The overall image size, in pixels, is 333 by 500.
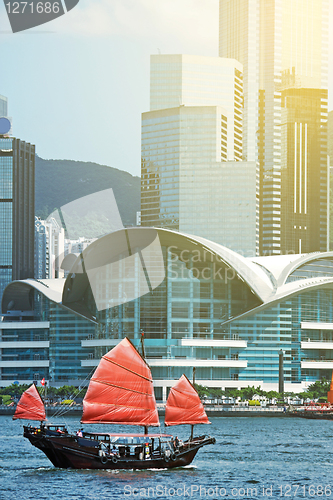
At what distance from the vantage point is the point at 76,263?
153m

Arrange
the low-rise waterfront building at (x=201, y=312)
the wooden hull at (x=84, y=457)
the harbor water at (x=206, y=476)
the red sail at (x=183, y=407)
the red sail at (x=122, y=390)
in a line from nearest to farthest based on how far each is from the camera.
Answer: the harbor water at (x=206, y=476)
the wooden hull at (x=84, y=457)
the red sail at (x=122, y=390)
the red sail at (x=183, y=407)
the low-rise waterfront building at (x=201, y=312)

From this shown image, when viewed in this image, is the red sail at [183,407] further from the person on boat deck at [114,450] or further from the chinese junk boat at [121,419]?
the person on boat deck at [114,450]

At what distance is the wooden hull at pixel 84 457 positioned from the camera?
207 ft

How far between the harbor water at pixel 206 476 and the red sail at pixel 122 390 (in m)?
4.57

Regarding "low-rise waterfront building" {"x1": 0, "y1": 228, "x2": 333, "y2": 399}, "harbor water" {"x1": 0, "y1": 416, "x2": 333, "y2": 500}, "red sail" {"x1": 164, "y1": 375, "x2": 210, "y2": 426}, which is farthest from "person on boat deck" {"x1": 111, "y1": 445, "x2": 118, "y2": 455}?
"low-rise waterfront building" {"x1": 0, "y1": 228, "x2": 333, "y2": 399}

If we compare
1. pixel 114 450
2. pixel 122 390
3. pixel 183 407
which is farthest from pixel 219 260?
pixel 114 450

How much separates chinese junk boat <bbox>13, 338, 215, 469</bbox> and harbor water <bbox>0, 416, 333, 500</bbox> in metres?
0.93

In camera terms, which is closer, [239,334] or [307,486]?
[307,486]

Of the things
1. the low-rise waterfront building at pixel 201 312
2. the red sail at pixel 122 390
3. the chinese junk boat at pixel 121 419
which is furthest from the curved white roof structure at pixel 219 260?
the red sail at pixel 122 390

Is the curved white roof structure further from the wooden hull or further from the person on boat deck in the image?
the person on boat deck

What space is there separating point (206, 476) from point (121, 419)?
8281 mm

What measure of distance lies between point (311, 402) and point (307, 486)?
7371 centimetres

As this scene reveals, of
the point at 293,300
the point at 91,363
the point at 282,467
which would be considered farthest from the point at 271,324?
the point at 282,467

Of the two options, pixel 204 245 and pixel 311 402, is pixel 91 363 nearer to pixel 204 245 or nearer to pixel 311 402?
pixel 204 245
